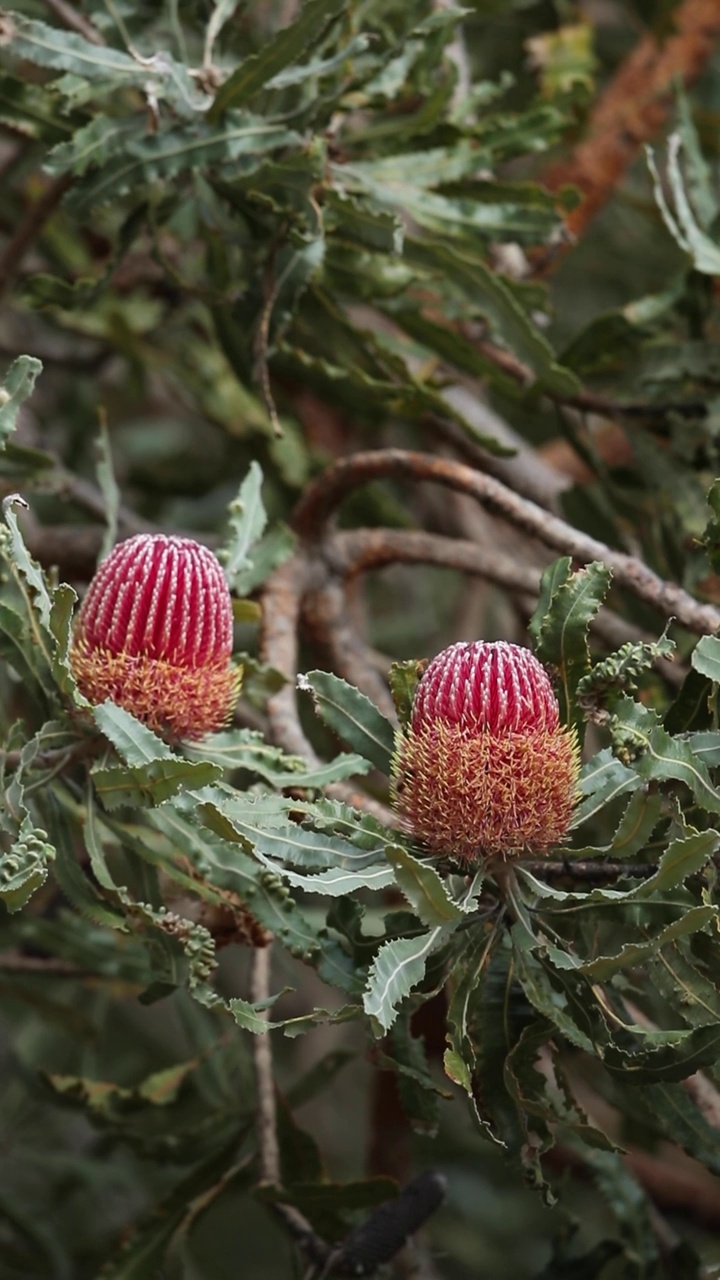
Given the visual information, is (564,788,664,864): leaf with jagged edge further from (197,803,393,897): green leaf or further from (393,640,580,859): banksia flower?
(197,803,393,897): green leaf

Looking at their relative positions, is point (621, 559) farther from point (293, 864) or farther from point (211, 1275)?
point (211, 1275)

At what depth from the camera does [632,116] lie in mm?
2482

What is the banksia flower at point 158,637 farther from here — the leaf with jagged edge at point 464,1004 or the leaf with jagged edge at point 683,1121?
the leaf with jagged edge at point 683,1121

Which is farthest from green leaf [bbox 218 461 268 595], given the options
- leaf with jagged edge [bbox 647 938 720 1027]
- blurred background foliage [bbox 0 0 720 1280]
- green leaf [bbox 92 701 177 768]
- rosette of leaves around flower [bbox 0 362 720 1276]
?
leaf with jagged edge [bbox 647 938 720 1027]

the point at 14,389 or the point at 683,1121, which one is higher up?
the point at 14,389

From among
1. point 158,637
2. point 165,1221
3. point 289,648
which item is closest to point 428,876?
point 158,637

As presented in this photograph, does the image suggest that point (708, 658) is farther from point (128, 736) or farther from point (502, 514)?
point (502, 514)

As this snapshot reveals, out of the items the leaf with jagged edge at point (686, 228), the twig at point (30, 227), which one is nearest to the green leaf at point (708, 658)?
the leaf with jagged edge at point (686, 228)

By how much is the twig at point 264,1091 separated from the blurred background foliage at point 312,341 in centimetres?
4

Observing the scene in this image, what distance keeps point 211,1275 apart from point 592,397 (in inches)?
81.2

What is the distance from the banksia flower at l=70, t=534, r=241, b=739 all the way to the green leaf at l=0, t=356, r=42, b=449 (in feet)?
0.45

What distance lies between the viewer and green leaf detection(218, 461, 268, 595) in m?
1.38

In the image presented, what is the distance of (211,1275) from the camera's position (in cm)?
303

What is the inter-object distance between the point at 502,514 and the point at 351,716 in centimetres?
50
